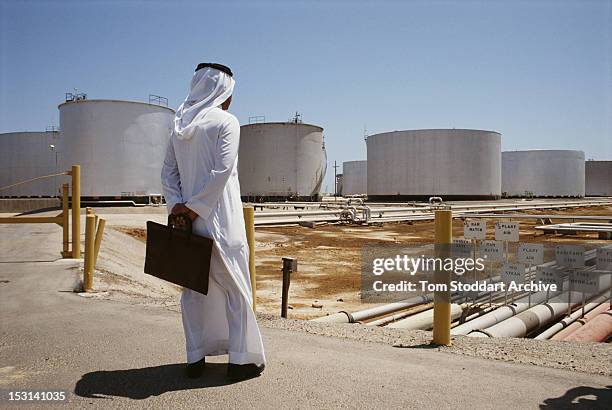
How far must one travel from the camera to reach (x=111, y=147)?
82.5ft

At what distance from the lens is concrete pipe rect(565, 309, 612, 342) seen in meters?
4.47

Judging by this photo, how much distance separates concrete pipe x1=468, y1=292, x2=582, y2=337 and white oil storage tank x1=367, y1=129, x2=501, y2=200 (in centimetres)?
3813

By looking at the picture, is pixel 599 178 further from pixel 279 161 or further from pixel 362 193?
pixel 279 161

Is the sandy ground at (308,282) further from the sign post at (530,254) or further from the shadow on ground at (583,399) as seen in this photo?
the sign post at (530,254)

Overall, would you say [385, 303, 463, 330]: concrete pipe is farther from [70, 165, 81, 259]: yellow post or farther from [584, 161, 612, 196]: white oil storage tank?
[584, 161, 612, 196]: white oil storage tank

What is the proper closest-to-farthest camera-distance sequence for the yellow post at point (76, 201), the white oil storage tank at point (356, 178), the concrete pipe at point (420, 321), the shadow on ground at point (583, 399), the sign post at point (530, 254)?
the shadow on ground at point (583, 399) → the sign post at point (530, 254) → the concrete pipe at point (420, 321) → the yellow post at point (76, 201) → the white oil storage tank at point (356, 178)

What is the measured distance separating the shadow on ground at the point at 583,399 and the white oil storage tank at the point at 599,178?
78.2 metres

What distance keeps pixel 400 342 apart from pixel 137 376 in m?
1.79

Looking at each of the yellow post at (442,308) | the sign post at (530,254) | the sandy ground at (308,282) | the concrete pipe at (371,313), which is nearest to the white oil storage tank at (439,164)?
the sandy ground at (308,282)

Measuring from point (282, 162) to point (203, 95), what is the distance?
110 feet

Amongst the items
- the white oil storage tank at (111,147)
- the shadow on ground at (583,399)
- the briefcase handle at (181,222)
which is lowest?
the shadow on ground at (583,399)

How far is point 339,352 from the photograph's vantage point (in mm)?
3057

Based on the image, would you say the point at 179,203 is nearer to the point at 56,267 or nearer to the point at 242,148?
the point at 56,267

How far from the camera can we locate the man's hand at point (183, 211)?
95.3 inches
